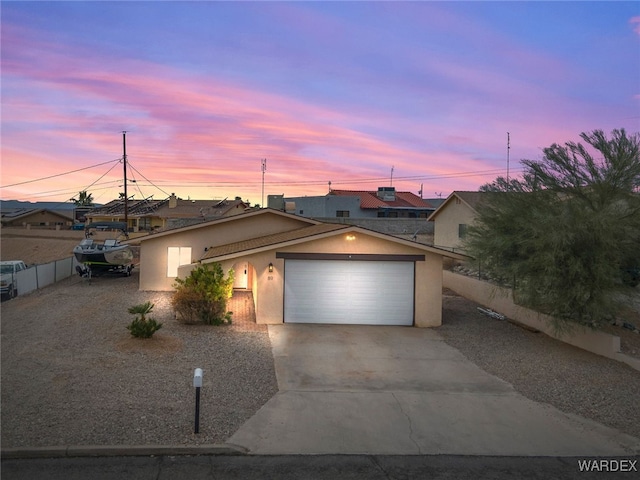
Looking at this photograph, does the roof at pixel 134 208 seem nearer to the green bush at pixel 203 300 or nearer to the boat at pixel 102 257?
the boat at pixel 102 257

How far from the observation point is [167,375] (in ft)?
34.8

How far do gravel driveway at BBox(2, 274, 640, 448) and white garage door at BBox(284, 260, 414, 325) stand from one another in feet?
5.46

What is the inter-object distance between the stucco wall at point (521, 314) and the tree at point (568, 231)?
1.65 ft

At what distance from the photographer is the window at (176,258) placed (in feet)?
74.8

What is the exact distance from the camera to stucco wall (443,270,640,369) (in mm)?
13328

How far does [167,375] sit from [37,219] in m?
76.0

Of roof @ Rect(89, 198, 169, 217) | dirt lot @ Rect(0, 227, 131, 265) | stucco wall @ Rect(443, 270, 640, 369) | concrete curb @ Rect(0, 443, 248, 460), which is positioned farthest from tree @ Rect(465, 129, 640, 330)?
roof @ Rect(89, 198, 169, 217)

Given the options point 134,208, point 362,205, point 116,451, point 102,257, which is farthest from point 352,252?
point 134,208

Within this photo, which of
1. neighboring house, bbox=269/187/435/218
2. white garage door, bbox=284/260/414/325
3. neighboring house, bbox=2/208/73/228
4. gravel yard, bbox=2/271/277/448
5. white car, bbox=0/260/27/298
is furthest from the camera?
neighboring house, bbox=2/208/73/228

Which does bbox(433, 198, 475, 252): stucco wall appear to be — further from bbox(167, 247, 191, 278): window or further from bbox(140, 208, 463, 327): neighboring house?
bbox(167, 247, 191, 278): window

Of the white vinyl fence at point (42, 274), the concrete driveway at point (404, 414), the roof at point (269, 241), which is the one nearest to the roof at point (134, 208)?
the white vinyl fence at point (42, 274)

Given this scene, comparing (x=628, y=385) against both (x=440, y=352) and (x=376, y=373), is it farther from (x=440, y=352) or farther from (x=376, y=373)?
(x=376, y=373)

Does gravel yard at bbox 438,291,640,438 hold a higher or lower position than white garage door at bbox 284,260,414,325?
lower
